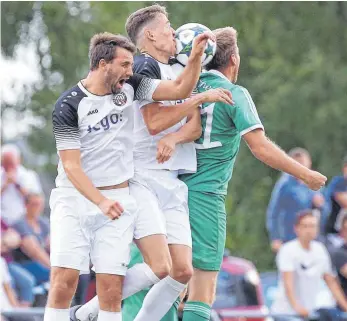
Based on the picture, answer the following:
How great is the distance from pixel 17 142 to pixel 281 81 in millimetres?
6547

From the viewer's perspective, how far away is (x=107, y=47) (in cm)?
830

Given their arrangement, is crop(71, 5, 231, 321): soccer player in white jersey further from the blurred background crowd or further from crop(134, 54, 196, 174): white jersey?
the blurred background crowd

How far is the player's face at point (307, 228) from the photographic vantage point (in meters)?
14.3

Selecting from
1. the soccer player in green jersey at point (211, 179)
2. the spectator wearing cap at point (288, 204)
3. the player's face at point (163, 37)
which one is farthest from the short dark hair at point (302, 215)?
the player's face at point (163, 37)

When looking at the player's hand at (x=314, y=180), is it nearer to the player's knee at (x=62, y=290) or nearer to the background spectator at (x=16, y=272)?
the player's knee at (x=62, y=290)

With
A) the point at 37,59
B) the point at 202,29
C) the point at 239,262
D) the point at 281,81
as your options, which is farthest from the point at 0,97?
the point at 202,29

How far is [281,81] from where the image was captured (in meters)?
25.7

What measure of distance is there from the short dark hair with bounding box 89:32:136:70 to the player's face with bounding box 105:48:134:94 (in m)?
0.03

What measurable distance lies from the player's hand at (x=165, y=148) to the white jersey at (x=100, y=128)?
0.19 m

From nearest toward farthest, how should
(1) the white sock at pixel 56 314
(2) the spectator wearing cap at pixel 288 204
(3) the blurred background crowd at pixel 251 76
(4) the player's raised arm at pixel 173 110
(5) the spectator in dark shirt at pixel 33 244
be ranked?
(1) the white sock at pixel 56 314, (4) the player's raised arm at pixel 173 110, (5) the spectator in dark shirt at pixel 33 244, (2) the spectator wearing cap at pixel 288 204, (3) the blurred background crowd at pixel 251 76

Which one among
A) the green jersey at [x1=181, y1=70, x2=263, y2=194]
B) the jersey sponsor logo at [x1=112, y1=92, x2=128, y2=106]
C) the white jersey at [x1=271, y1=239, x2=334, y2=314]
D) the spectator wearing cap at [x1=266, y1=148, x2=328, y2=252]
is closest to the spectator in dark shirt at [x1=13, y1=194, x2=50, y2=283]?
the white jersey at [x1=271, y1=239, x2=334, y2=314]

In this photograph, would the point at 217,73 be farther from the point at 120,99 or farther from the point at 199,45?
the point at 120,99

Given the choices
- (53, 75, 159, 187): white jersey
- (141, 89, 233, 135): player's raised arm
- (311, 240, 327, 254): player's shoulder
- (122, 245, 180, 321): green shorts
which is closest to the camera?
(53, 75, 159, 187): white jersey

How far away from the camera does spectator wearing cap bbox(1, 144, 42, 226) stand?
1368cm
